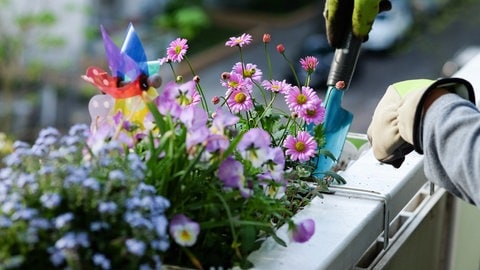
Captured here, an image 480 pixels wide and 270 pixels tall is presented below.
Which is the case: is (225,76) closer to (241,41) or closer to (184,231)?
(241,41)

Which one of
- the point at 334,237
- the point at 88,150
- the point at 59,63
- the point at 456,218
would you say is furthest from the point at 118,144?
the point at 59,63

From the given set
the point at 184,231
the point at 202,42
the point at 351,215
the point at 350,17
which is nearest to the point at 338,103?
the point at 350,17

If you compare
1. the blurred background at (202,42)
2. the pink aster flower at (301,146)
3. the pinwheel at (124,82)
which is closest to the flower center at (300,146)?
the pink aster flower at (301,146)

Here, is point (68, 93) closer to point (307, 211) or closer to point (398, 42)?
point (398, 42)

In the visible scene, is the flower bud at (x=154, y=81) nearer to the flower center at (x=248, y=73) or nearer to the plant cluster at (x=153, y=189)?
the plant cluster at (x=153, y=189)

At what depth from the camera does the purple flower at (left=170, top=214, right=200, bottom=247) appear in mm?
1178

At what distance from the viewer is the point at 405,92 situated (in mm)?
1396

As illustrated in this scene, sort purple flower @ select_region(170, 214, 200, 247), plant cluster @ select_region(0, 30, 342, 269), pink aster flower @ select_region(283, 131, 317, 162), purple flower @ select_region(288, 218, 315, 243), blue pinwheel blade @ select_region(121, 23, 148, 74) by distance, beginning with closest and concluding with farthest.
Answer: plant cluster @ select_region(0, 30, 342, 269), purple flower @ select_region(170, 214, 200, 247), purple flower @ select_region(288, 218, 315, 243), blue pinwheel blade @ select_region(121, 23, 148, 74), pink aster flower @ select_region(283, 131, 317, 162)

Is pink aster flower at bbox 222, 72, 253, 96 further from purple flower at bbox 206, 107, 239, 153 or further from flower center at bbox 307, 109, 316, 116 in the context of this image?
purple flower at bbox 206, 107, 239, 153

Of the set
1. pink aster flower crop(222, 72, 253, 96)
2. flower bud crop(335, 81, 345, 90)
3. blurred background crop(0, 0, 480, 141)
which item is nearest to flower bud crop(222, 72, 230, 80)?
pink aster flower crop(222, 72, 253, 96)

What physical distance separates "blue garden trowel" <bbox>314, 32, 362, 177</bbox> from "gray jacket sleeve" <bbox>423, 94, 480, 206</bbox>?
0.48 meters

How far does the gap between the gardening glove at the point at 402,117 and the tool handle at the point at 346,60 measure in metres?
0.31

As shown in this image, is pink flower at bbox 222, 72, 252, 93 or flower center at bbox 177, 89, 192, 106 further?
pink flower at bbox 222, 72, 252, 93

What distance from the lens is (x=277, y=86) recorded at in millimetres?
1652
